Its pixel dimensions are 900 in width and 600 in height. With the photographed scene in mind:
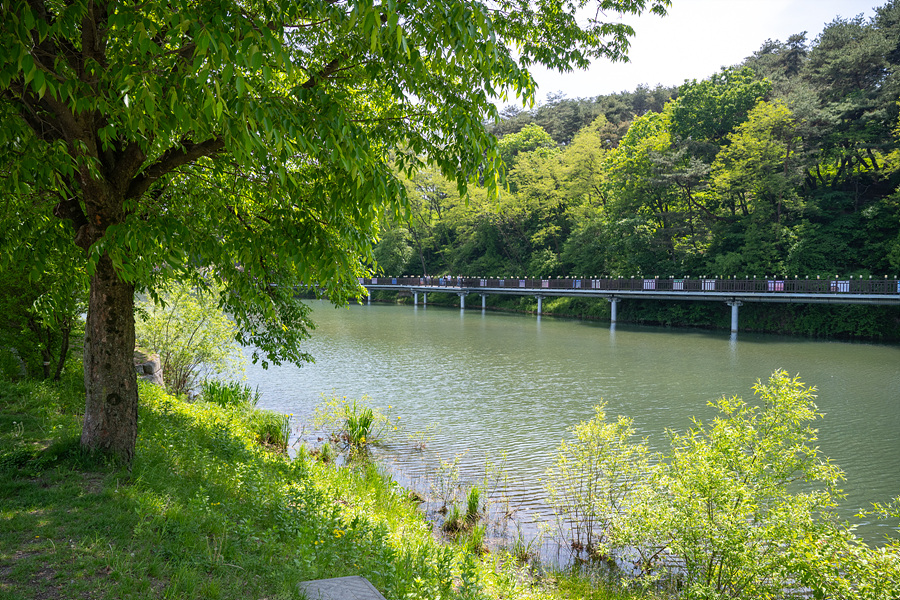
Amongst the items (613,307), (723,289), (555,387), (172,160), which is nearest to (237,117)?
(172,160)

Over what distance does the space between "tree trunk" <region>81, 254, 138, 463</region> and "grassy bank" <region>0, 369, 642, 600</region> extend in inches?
8.6

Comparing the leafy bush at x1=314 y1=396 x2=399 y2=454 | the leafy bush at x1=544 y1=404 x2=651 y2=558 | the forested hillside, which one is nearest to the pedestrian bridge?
the forested hillside

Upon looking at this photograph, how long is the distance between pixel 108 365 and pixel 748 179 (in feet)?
121

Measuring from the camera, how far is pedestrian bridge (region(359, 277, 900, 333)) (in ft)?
92.4

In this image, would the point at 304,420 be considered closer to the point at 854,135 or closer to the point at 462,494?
the point at 462,494

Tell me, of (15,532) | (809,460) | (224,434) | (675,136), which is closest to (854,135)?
(675,136)

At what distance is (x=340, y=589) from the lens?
3.56 m

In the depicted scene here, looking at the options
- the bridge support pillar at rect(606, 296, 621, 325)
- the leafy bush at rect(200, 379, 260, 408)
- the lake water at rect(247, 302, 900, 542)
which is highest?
the bridge support pillar at rect(606, 296, 621, 325)

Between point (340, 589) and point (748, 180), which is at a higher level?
point (748, 180)

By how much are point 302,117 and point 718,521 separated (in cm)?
470

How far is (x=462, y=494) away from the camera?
321 inches

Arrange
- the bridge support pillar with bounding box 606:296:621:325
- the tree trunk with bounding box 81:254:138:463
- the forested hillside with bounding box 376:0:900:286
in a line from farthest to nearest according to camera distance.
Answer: the bridge support pillar with bounding box 606:296:621:325 < the forested hillside with bounding box 376:0:900:286 < the tree trunk with bounding box 81:254:138:463

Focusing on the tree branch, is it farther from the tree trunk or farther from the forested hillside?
the forested hillside

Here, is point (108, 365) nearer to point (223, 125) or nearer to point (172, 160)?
point (172, 160)
